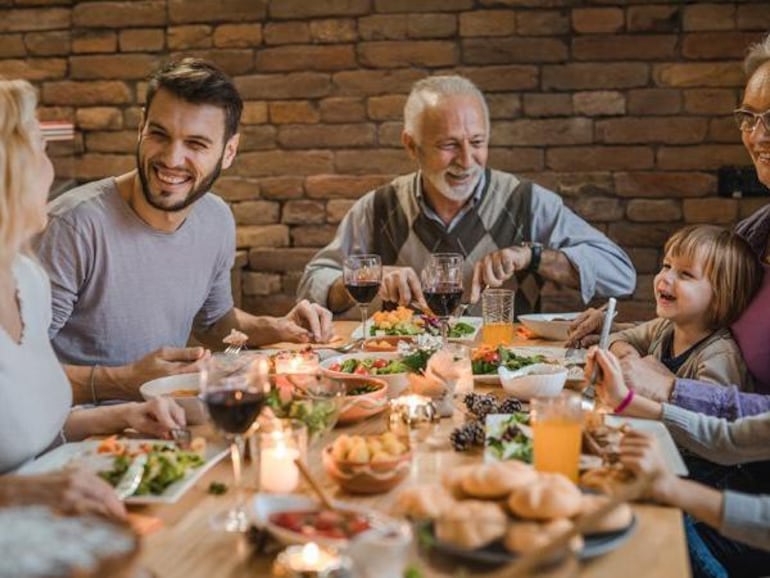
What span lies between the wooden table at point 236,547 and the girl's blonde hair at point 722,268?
3.22ft

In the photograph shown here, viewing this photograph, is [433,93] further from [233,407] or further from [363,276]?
[233,407]

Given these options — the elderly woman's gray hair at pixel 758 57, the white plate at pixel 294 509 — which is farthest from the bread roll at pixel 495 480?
the elderly woman's gray hair at pixel 758 57

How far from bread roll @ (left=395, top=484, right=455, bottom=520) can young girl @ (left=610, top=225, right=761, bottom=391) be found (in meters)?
1.05

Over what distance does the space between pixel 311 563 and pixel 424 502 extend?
0.55ft

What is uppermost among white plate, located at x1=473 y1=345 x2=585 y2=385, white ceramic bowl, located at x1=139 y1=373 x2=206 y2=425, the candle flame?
the candle flame

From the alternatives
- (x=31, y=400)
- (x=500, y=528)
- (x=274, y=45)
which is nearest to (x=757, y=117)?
(x=500, y=528)

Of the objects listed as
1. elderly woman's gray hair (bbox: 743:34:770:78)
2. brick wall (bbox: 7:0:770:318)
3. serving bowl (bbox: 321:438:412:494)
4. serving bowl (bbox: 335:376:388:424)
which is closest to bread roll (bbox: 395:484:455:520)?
serving bowl (bbox: 321:438:412:494)

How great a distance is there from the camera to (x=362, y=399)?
71.7 inches

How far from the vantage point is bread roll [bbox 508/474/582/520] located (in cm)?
119

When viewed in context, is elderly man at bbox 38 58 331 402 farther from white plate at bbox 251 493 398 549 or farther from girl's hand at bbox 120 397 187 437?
white plate at bbox 251 493 398 549

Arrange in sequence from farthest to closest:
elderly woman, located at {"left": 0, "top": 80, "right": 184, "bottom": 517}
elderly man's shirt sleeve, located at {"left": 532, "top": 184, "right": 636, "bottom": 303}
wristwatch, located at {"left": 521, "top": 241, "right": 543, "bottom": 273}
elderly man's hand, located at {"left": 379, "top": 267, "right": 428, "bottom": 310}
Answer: elderly man's shirt sleeve, located at {"left": 532, "top": 184, "right": 636, "bottom": 303} < wristwatch, located at {"left": 521, "top": 241, "right": 543, "bottom": 273} < elderly man's hand, located at {"left": 379, "top": 267, "right": 428, "bottom": 310} < elderly woman, located at {"left": 0, "top": 80, "right": 184, "bottom": 517}

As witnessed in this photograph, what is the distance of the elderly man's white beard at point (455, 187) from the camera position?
343 cm

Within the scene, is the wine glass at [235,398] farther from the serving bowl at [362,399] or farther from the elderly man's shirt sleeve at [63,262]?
the elderly man's shirt sleeve at [63,262]

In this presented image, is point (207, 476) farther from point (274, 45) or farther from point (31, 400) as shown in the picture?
point (274, 45)
